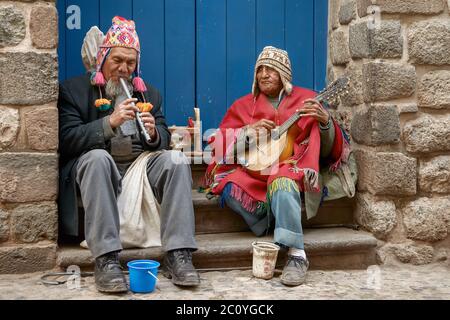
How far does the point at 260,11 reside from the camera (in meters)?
4.14

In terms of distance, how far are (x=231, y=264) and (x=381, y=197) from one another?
947mm

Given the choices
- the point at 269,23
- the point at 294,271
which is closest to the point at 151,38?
the point at 269,23

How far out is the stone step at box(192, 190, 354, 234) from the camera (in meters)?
3.64

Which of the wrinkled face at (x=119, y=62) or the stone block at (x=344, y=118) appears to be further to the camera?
the stone block at (x=344, y=118)

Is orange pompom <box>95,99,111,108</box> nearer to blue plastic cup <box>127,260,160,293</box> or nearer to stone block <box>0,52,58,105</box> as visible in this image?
stone block <box>0,52,58,105</box>

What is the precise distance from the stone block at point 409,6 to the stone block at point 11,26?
6.18ft

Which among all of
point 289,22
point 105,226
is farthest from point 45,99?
point 289,22

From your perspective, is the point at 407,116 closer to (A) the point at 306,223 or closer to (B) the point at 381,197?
(B) the point at 381,197

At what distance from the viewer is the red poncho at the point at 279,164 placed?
344 cm

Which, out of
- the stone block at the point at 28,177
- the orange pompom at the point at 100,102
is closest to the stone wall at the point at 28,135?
the stone block at the point at 28,177

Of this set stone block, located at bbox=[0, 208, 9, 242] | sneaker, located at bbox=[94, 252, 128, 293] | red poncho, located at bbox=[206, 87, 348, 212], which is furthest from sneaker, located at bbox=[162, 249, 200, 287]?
stone block, located at bbox=[0, 208, 9, 242]

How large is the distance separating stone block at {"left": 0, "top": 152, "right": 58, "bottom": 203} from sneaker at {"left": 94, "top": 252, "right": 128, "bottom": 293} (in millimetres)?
454

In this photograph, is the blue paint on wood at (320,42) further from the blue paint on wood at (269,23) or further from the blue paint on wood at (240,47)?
the blue paint on wood at (240,47)

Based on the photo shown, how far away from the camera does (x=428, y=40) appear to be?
3.55 m
